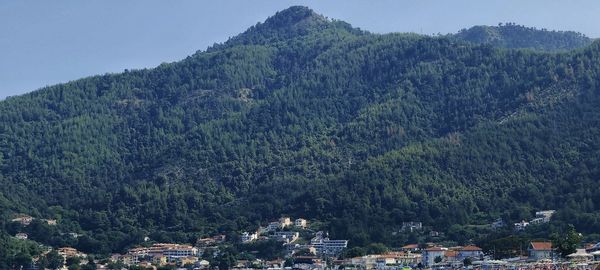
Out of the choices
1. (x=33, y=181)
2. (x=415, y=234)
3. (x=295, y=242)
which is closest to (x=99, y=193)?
(x=33, y=181)

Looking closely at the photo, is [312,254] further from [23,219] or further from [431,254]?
[23,219]

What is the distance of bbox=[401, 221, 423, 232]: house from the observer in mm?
131125

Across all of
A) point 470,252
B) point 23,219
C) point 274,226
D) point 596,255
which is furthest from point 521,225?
point 23,219

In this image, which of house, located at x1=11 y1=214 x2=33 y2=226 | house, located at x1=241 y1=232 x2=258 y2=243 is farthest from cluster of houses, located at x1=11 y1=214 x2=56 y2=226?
house, located at x1=241 y1=232 x2=258 y2=243

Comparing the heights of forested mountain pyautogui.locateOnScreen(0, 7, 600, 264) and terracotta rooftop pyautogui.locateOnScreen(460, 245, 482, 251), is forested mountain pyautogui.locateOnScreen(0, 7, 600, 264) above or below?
above

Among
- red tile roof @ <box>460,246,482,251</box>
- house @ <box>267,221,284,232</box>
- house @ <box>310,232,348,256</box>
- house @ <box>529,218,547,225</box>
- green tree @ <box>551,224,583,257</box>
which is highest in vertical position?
house @ <box>267,221,284,232</box>

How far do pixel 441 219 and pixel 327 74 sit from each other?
6160 centimetres

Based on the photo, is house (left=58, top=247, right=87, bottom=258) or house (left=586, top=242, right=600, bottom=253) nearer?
house (left=586, top=242, right=600, bottom=253)

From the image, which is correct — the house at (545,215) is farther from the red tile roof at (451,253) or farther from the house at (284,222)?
the house at (284,222)

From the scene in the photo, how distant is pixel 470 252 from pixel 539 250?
462 inches

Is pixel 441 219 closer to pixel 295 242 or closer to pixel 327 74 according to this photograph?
pixel 295 242

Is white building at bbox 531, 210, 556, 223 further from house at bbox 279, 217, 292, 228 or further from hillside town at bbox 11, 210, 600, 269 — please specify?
house at bbox 279, 217, 292, 228

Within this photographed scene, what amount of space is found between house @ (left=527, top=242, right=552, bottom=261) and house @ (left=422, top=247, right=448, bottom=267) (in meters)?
11.7

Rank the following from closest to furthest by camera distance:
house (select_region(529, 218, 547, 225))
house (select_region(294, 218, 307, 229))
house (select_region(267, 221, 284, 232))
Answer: house (select_region(529, 218, 547, 225)) < house (select_region(294, 218, 307, 229)) < house (select_region(267, 221, 284, 232))
